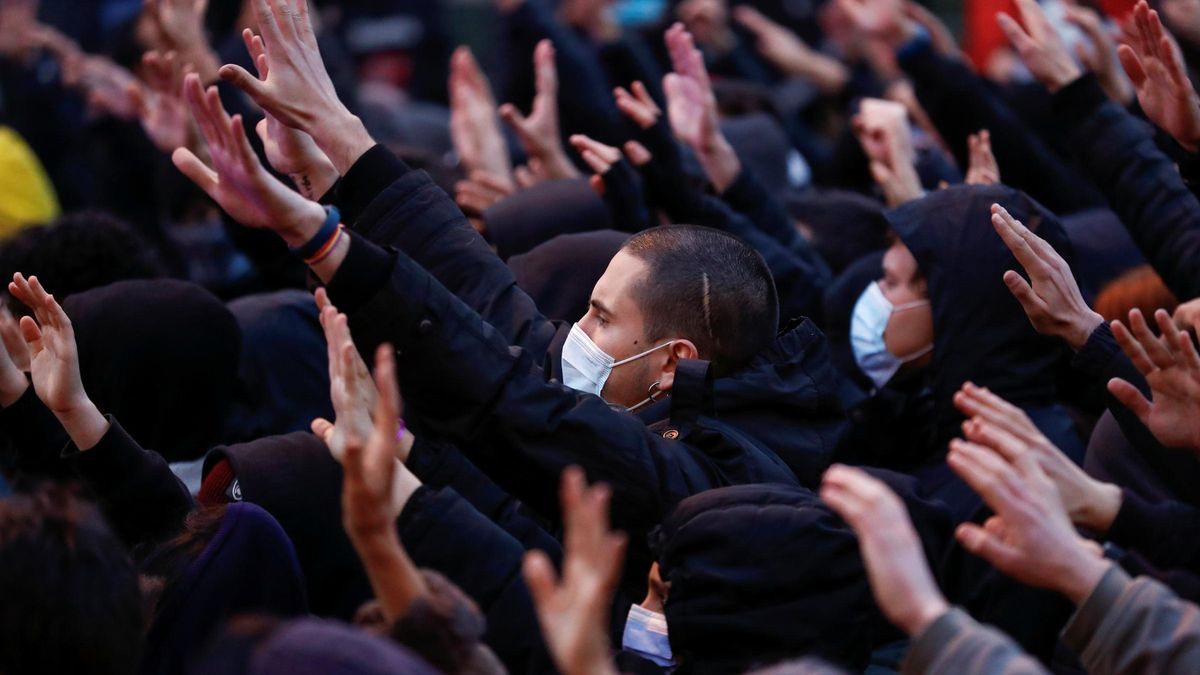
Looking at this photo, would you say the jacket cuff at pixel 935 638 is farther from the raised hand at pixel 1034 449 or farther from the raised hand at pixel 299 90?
the raised hand at pixel 299 90

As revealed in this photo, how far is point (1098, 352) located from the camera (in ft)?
9.76

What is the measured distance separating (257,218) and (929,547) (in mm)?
1431

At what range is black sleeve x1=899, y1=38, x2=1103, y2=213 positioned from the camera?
5.04 meters

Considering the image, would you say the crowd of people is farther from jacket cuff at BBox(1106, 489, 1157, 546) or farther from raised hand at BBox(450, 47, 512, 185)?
raised hand at BBox(450, 47, 512, 185)

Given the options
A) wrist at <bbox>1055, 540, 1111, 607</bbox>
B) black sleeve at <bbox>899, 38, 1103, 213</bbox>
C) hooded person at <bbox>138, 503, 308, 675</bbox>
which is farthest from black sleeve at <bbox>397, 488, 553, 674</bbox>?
black sleeve at <bbox>899, 38, 1103, 213</bbox>

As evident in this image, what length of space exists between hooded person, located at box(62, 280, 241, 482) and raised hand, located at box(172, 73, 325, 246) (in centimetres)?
111

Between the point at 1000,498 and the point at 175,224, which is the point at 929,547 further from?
the point at 175,224

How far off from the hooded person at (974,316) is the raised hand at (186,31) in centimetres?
238

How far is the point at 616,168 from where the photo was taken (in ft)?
13.7

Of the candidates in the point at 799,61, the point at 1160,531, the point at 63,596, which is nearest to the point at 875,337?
the point at 1160,531

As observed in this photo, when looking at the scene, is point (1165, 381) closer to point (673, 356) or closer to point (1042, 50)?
point (673, 356)

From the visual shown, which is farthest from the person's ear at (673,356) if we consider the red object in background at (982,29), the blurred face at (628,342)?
the red object in background at (982,29)

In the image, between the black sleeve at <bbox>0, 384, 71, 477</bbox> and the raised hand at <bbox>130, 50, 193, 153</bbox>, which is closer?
the black sleeve at <bbox>0, 384, 71, 477</bbox>

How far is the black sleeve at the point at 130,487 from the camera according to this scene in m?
3.01
